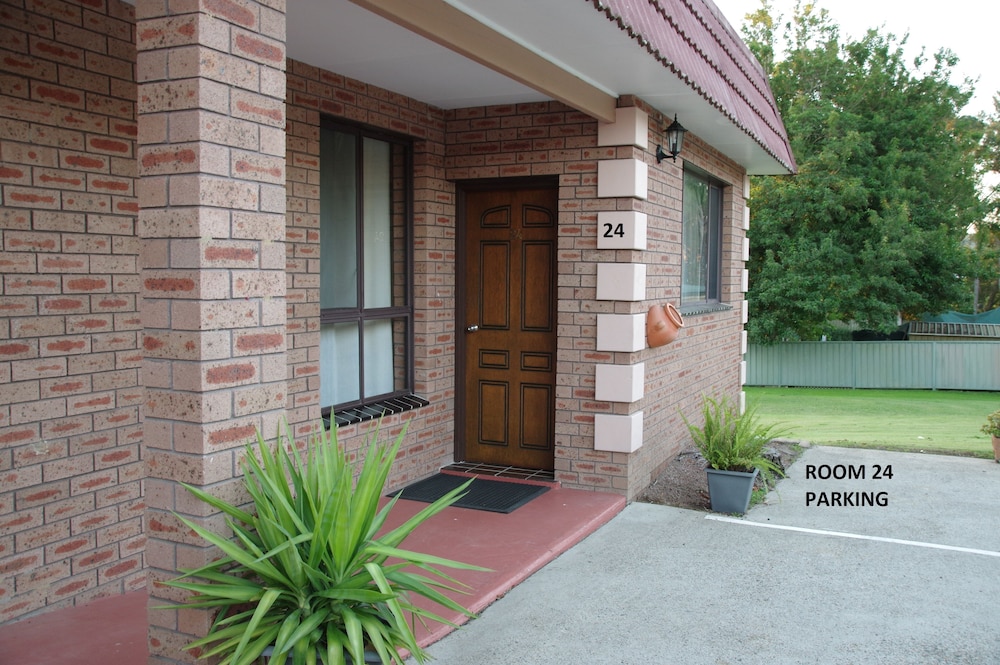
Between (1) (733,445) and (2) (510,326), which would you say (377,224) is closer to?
(2) (510,326)

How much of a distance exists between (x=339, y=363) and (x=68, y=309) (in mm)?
2379

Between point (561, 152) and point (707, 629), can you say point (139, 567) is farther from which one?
point (561, 152)

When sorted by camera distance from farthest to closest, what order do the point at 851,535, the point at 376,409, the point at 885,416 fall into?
the point at 885,416, the point at 376,409, the point at 851,535

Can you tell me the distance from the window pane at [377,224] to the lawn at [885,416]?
140 inches

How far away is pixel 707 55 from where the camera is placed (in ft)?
21.7

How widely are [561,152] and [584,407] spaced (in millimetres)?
2100

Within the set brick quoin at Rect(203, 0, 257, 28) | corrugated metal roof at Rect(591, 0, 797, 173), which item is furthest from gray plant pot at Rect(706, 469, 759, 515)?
brick quoin at Rect(203, 0, 257, 28)

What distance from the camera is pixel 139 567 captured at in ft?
14.7

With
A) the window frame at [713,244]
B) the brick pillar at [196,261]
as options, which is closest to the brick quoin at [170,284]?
the brick pillar at [196,261]

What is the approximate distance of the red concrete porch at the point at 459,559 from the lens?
3.66m

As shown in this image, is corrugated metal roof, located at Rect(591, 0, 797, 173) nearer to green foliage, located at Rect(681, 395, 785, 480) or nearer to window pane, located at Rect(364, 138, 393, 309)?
window pane, located at Rect(364, 138, 393, 309)

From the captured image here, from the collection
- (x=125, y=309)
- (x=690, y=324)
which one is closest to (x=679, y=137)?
(x=690, y=324)

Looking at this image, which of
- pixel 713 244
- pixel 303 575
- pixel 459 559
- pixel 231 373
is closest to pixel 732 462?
pixel 459 559

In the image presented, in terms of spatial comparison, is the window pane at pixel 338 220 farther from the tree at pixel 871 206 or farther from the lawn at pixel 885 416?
the tree at pixel 871 206
